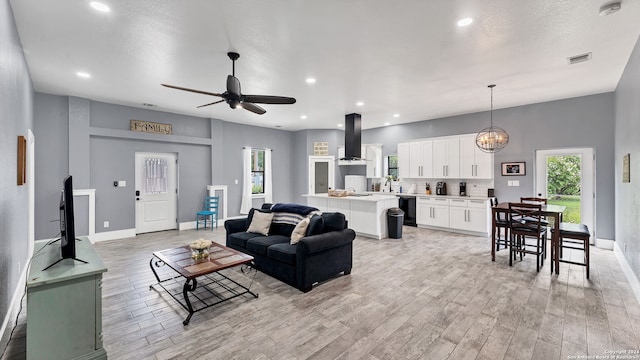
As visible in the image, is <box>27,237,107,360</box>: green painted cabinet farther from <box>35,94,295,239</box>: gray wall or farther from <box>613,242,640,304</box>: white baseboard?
<box>613,242,640,304</box>: white baseboard

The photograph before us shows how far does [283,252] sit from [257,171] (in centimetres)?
567

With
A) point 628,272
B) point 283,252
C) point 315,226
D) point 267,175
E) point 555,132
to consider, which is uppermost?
point 555,132

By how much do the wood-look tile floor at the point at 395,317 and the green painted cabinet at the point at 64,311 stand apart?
0.98ft

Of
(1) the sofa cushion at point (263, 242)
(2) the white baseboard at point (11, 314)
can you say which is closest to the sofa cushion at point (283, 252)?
(1) the sofa cushion at point (263, 242)

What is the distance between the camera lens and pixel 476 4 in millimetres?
2580

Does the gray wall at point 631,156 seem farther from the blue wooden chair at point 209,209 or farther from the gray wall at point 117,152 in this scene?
the gray wall at point 117,152

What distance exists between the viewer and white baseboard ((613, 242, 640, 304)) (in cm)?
319

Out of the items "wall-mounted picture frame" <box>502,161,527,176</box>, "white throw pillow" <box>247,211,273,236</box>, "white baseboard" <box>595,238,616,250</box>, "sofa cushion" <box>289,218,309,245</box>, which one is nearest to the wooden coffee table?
"sofa cushion" <box>289,218,309,245</box>

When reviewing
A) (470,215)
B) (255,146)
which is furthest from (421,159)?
(255,146)

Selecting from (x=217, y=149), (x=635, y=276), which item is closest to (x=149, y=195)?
(x=217, y=149)

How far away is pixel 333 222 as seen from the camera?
388 centimetres

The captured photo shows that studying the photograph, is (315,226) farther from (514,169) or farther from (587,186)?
(587,186)

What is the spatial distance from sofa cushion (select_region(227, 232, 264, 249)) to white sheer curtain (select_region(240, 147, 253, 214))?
3.75 meters

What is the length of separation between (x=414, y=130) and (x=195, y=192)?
627 centimetres
